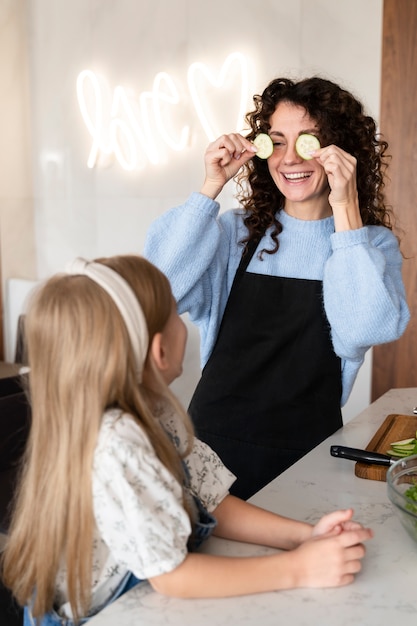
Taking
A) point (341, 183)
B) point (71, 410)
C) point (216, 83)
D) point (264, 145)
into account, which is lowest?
point (71, 410)

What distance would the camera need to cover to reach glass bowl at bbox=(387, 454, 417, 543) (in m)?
1.07

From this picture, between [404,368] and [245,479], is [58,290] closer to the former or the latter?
[245,479]

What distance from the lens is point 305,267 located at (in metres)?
1.92

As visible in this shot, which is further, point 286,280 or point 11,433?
point 11,433

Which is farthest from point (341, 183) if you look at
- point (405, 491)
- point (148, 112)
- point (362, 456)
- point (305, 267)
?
point (148, 112)

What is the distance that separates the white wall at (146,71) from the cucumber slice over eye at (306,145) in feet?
4.50

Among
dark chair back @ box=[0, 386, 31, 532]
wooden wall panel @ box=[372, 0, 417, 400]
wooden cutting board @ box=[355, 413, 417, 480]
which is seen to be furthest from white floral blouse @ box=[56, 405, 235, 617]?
wooden wall panel @ box=[372, 0, 417, 400]

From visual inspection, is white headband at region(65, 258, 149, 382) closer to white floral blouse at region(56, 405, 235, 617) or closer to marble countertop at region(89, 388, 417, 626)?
white floral blouse at region(56, 405, 235, 617)

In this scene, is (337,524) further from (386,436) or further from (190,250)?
(190,250)

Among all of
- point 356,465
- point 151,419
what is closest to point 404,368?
point 356,465

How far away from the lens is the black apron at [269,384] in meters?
1.82

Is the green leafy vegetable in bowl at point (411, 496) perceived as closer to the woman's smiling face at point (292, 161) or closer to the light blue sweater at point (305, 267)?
the light blue sweater at point (305, 267)

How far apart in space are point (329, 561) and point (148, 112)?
3.14 m

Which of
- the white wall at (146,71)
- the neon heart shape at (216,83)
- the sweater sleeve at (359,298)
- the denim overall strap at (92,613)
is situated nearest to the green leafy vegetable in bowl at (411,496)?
the denim overall strap at (92,613)
